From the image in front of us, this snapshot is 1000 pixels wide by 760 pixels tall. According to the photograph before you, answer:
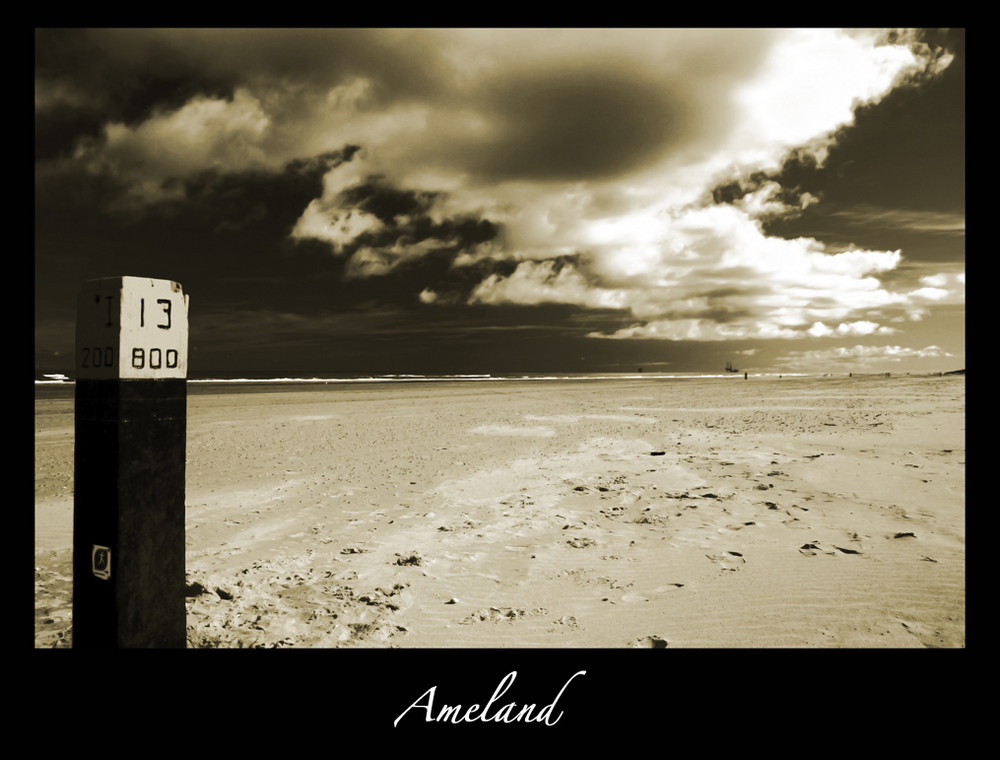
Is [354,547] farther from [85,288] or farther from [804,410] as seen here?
[804,410]

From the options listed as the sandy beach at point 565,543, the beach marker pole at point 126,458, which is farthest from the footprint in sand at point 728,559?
the beach marker pole at point 126,458

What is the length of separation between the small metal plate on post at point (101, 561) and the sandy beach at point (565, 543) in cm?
143

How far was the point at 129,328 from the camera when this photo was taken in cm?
266

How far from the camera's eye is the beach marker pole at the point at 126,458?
2664 mm

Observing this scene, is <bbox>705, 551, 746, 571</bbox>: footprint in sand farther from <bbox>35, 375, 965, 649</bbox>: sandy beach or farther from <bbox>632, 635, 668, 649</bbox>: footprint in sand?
<bbox>632, 635, 668, 649</bbox>: footprint in sand

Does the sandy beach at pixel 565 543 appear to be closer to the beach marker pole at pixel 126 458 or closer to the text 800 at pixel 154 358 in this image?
the beach marker pole at pixel 126 458

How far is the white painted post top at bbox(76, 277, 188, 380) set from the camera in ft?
8.67

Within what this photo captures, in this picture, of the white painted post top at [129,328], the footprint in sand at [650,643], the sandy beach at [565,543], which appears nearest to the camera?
the white painted post top at [129,328]

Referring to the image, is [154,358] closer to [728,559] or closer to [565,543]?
[565,543]

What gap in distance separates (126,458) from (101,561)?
0.57 m

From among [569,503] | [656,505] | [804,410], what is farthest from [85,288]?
[804,410]

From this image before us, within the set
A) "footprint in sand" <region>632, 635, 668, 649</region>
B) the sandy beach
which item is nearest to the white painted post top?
the sandy beach

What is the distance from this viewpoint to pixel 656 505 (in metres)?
7.09
